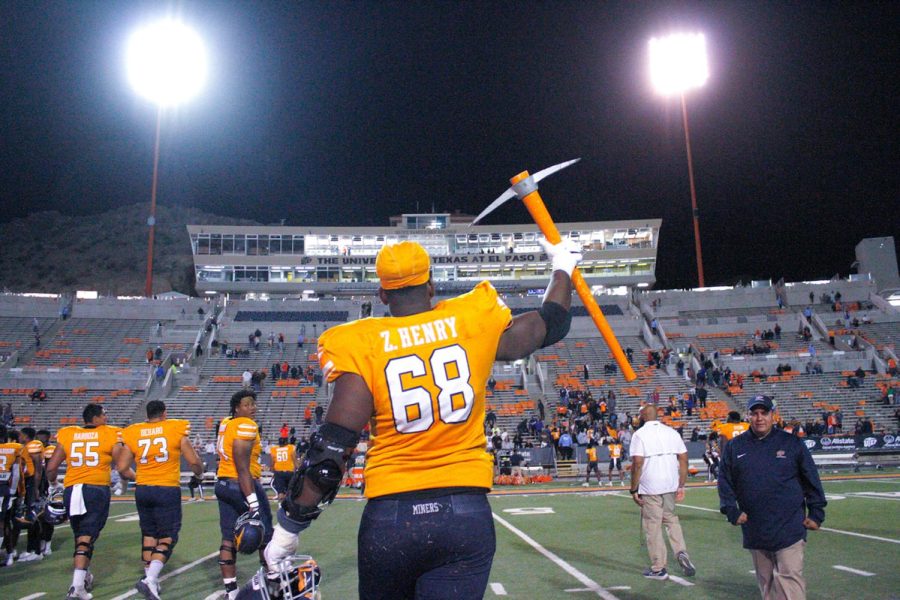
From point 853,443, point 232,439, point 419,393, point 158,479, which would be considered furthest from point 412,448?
point 853,443

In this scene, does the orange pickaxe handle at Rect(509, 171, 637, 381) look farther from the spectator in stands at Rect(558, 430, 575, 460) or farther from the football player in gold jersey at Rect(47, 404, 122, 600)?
the spectator in stands at Rect(558, 430, 575, 460)

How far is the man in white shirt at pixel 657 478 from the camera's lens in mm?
7469

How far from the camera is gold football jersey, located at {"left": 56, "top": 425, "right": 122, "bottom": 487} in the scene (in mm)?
7422

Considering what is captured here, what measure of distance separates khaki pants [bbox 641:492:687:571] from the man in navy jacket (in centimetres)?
219

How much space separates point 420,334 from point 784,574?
3817mm

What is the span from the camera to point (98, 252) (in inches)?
4464

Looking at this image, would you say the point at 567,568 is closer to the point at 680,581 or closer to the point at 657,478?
the point at 680,581

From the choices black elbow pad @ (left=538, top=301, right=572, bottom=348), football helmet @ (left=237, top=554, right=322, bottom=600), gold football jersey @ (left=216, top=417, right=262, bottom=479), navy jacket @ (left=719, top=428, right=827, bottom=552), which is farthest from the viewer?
gold football jersey @ (left=216, top=417, right=262, bottom=479)

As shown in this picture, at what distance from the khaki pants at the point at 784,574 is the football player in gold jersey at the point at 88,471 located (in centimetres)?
643

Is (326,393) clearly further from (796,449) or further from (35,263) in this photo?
(35,263)

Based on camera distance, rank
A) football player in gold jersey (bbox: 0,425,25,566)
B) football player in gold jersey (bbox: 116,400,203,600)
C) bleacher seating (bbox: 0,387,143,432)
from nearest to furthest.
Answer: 1. football player in gold jersey (bbox: 116,400,203,600)
2. football player in gold jersey (bbox: 0,425,25,566)
3. bleacher seating (bbox: 0,387,143,432)

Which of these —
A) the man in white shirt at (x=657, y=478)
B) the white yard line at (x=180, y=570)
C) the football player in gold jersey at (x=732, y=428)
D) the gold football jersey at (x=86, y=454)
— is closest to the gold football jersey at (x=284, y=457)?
the white yard line at (x=180, y=570)

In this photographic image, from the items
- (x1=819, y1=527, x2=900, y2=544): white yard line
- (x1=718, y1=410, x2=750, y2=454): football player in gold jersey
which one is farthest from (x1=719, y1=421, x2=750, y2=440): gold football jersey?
(x1=819, y1=527, x2=900, y2=544): white yard line

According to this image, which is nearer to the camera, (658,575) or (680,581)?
(680,581)
